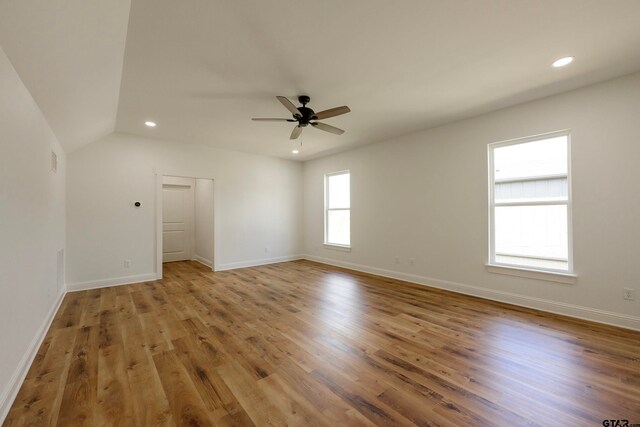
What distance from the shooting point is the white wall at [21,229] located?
1.73 meters

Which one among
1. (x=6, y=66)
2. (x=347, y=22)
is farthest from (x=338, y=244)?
(x=6, y=66)

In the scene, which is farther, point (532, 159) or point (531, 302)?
point (532, 159)

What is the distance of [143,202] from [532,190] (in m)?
6.15

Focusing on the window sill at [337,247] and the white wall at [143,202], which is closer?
the white wall at [143,202]

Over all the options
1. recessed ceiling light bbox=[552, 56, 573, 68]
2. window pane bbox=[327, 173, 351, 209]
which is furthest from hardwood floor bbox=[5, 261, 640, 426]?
window pane bbox=[327, 173, 351, 209]

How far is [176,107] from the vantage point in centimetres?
355

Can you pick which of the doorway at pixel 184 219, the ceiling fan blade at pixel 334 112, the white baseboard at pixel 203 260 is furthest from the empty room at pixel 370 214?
the doorway at pixel 184 219

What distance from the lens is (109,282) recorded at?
4504 millimetres

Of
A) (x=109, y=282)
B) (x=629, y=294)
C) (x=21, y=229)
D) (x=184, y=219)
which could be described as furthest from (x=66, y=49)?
(x=184, y=219)

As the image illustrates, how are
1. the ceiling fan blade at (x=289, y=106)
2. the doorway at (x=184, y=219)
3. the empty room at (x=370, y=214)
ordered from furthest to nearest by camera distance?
1. the doorway at (x=184, y=219)
2. the ceiling fan blade at (x=289, y=106)
3. the empty room at (x=370, y=214)

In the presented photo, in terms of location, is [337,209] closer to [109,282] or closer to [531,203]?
[531,203]

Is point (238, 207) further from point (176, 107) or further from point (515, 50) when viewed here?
point (515, 50)

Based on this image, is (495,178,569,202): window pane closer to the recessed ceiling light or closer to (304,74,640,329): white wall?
(304,74,640,329): white wall

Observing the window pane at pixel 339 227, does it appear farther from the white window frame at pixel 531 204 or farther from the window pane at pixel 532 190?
the window pane at pixel 532 190
